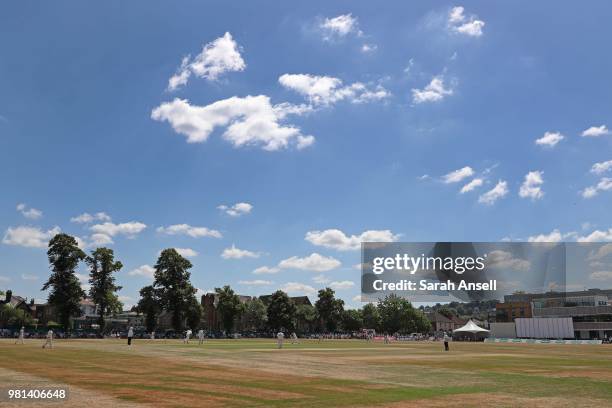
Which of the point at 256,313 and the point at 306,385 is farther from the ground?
the point at 306,385

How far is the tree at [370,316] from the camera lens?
164 metres

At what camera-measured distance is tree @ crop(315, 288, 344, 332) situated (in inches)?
5709

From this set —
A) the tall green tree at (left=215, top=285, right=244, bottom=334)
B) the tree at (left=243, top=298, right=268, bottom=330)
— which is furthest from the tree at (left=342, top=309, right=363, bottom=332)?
the tall green tree at (left=215, top=285, right=244, bottom=334)

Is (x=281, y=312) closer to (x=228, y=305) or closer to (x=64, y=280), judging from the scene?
(x=228, y=305)

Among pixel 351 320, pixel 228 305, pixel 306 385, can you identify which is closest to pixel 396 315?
pixel 351 320

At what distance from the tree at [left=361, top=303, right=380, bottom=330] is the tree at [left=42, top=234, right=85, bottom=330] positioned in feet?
318

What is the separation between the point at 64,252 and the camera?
91688 mm

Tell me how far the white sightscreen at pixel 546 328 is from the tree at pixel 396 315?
3778cm

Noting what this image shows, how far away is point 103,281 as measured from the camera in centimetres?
9369

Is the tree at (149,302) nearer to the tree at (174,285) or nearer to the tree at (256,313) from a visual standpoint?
the tree at (174,285)

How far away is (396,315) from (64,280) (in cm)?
10168

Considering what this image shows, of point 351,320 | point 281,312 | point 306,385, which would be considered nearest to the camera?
point 306,385

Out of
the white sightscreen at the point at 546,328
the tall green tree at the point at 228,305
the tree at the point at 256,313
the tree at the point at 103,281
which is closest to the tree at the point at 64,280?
the tree at the point at 103,281

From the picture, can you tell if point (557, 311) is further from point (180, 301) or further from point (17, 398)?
point (17, 398)
